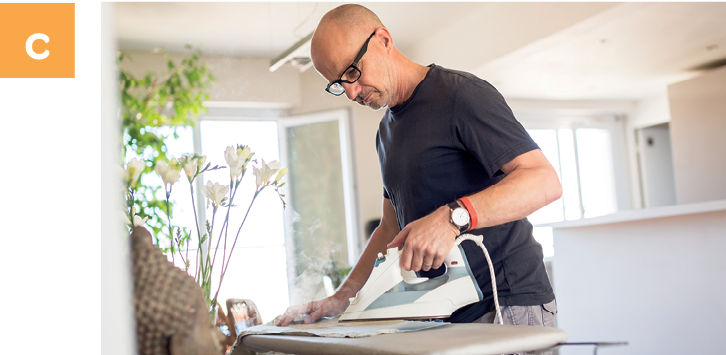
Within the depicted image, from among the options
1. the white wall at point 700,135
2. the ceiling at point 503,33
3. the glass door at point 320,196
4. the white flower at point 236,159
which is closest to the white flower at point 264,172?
the white flower at point 236,159

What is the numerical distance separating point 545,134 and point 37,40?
4.89m

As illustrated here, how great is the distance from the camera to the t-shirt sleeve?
2.92 ft

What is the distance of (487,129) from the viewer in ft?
2.97

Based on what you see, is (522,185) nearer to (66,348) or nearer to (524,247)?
(524,247)

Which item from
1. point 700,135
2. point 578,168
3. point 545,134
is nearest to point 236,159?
point 700,135

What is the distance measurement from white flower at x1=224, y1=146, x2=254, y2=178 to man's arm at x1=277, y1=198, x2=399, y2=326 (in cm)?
31

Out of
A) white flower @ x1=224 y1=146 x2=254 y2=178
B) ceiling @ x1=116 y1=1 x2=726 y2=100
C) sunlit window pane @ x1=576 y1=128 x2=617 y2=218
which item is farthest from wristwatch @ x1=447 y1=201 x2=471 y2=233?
sunlit window pane @ x1=576 y1=128 x2=617 y2=218

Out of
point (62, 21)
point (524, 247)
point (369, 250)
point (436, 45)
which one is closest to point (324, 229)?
point (436, 45)

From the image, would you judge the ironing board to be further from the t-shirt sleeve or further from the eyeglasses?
the eyeglasses

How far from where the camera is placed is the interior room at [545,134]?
2051mm

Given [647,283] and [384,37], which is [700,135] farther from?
[384,37]

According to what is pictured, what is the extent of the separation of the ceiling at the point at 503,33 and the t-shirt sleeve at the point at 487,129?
2.15 metres

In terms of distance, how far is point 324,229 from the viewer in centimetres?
359

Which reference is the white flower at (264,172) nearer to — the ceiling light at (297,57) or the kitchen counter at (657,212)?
the kitchen counter at (657,212)
